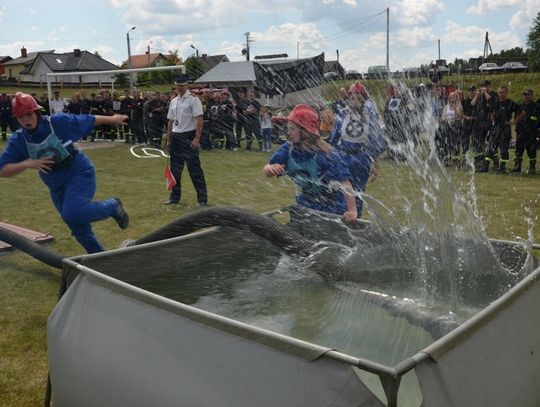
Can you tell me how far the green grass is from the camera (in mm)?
4148

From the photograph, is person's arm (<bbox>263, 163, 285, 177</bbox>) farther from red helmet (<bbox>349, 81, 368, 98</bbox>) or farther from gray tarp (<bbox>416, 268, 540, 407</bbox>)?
red helmet (<bbox>349, 81, 368, 98</bbox>)

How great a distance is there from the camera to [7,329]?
14.8 feet

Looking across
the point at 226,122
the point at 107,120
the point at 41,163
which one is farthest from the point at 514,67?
the point at 41,163

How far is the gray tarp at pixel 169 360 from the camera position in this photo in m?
1.94

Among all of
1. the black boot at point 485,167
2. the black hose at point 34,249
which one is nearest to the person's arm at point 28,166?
the black hose at point 34,249

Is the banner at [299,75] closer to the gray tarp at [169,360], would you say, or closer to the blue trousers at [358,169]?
the blue trousers at [358,169]

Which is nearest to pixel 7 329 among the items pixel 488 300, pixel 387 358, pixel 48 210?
pixel 387 358

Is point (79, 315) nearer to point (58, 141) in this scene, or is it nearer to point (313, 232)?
point (313, 232)

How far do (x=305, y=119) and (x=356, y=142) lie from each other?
275 cm

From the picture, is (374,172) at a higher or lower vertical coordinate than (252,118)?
lower

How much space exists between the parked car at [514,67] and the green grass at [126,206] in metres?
7.21

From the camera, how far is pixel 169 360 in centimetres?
240

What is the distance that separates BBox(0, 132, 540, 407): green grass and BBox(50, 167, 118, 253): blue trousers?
0.58 metres

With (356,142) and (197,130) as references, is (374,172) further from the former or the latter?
(197,130)
